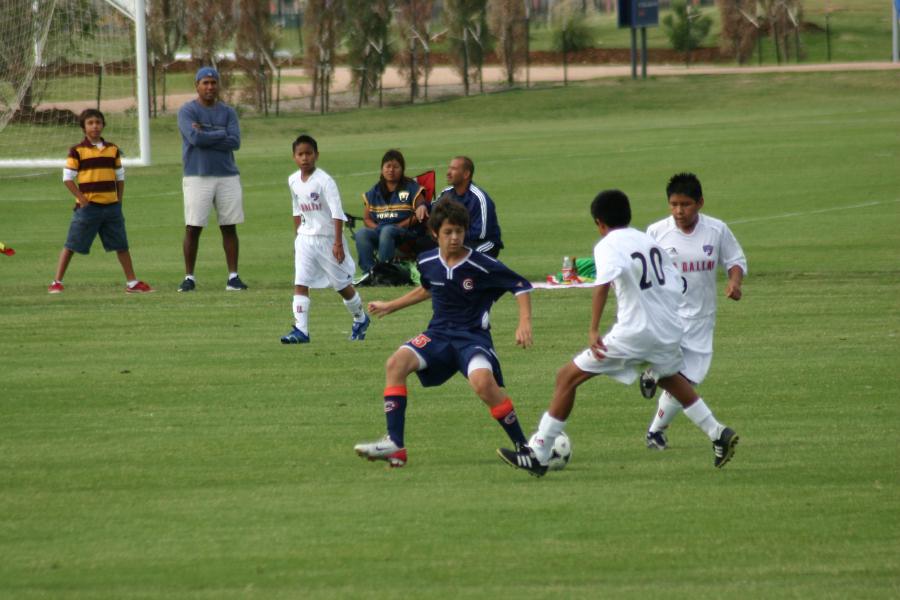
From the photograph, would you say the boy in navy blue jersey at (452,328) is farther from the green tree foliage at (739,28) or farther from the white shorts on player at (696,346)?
the green tree foliage at (739,28)

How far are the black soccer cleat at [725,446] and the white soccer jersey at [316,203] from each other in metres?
6.44

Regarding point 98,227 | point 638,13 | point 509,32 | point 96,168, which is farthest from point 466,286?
point 509,32

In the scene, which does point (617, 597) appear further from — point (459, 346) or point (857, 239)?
point (857, 239)

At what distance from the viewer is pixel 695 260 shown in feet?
31.5

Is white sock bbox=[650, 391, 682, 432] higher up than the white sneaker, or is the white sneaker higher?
white sock bbox=[650, 391, 682, 432]

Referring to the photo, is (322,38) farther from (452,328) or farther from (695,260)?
(452,328)

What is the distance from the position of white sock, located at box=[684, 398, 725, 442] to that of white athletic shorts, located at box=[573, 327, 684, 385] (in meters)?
0.28

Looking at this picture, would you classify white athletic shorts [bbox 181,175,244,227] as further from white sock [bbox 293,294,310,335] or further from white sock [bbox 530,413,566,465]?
white sock [bbox 530,413,566,465]

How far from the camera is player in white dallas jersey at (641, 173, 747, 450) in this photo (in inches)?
372

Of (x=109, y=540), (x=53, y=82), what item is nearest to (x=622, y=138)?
(x=53, y=82)

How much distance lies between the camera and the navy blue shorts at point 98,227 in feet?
58.0

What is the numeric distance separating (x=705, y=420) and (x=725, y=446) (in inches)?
8.8

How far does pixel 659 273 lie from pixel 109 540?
10.7ft

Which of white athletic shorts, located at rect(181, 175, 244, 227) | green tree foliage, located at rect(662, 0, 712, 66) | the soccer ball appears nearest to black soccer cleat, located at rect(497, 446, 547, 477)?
the soccer ball
